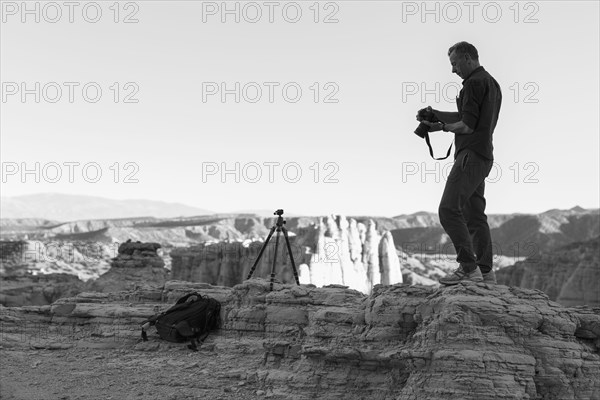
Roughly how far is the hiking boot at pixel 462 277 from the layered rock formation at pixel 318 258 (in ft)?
133

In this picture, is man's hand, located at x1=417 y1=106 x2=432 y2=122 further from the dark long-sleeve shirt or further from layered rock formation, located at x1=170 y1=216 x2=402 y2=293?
layered rock formation, located at x1=170 y1=216 x2=402 y2=293

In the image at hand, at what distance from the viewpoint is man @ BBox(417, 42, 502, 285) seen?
10.3 m

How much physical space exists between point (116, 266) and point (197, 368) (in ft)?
98.3

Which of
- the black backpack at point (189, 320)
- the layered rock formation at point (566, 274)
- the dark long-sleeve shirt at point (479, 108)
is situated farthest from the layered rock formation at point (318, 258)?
the dark long-sleeve shirt at point (479, 108)

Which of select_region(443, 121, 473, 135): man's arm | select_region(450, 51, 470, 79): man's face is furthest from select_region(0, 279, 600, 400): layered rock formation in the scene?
select_region(450, 51, 470, 79): man's face

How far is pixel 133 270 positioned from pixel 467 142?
31842 mm

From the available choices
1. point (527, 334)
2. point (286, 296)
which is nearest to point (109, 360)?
point (286, 296)

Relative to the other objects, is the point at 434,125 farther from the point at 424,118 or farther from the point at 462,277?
the point at 462,277

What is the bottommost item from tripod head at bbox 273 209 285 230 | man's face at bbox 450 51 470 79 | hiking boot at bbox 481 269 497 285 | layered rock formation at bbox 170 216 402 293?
layered rock formation at bbox 170 216 402 293

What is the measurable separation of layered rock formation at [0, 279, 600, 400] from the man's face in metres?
2.85

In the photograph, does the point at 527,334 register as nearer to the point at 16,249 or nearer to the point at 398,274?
the point at 398,274

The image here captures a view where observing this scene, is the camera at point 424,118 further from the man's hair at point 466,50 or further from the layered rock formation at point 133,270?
the layered rock formation at point 133,270

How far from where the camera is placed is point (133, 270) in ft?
131

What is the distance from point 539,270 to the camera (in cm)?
7388
